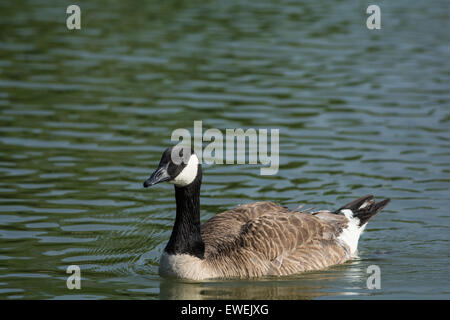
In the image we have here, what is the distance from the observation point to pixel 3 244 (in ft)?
41.2

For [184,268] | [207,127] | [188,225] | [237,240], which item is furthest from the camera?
[207,127]

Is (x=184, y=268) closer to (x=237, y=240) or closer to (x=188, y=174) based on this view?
(x=237, y=240)

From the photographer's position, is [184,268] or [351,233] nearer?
[184,268]

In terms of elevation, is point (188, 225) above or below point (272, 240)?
above

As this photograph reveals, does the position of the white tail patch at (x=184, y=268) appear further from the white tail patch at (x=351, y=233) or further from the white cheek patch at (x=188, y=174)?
the white tail patch at (x=351, y=233)

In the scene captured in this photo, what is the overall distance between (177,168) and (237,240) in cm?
153

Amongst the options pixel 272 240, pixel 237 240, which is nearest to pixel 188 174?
pixel 237 240

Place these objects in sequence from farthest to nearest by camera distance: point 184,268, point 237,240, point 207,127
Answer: point 207,127 → point 237,240 → point 184,268

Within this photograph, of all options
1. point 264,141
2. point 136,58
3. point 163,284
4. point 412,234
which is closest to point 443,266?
point 412,234

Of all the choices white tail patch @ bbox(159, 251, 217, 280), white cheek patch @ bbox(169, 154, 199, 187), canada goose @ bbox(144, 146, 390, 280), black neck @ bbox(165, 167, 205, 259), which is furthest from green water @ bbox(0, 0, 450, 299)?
white cheek patch @ bbox(169, 154, 199, 187)

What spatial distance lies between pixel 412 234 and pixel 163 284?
459 cm

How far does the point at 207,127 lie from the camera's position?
1886 cm
